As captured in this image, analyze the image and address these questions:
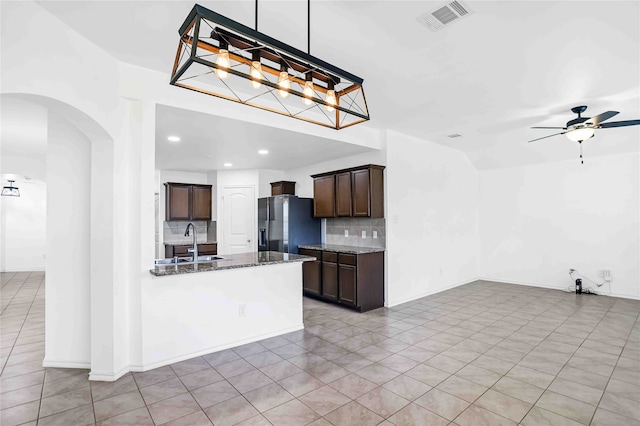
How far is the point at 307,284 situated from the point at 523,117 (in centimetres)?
422

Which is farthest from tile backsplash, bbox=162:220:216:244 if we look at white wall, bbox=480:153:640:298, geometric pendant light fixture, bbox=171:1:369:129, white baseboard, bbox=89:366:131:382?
white wall, bbox=480:153:640:298

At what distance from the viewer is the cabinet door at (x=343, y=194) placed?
5.34 metres

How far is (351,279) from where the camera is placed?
4.81 metres

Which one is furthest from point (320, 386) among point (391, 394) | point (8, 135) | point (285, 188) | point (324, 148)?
point (8, 135)

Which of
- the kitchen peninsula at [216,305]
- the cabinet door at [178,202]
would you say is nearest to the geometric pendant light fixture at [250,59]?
the kitchen peninsula at [216,305]

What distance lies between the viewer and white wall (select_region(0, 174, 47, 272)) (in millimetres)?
8359

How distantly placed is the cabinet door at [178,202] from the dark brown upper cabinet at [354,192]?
3217 millimetres

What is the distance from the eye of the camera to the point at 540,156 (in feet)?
20.0

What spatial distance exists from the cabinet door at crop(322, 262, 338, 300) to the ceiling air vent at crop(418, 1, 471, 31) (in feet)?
11.7

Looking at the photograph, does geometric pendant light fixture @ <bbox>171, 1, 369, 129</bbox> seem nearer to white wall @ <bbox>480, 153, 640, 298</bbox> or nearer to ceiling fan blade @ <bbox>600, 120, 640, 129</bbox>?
ceiling fan blade @ <bbox>600, 120, 640, 129</bbox>

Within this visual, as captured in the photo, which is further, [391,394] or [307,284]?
[307,284]

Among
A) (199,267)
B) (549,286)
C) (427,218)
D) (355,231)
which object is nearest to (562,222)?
(549,286)

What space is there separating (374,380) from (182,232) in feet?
19.5

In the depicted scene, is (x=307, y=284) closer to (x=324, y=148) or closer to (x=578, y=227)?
(x=324, y=148)
